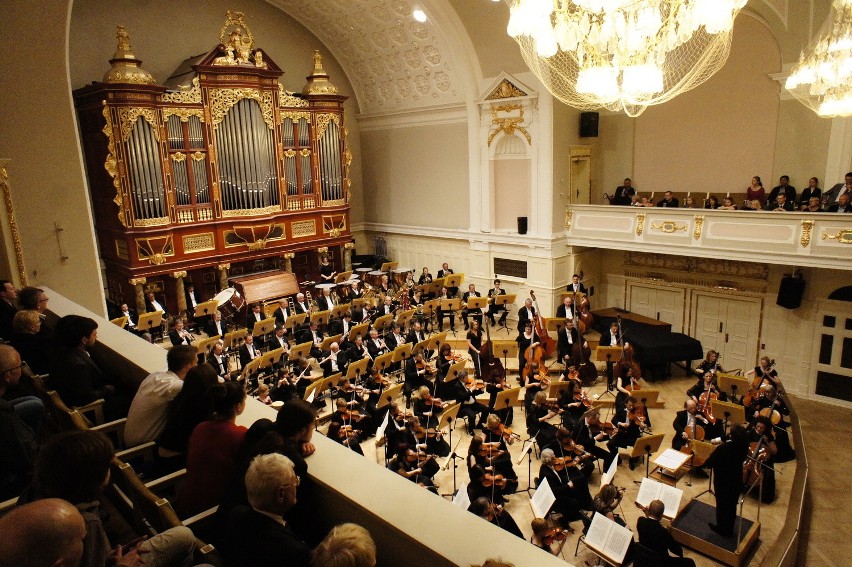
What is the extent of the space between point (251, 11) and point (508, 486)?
1429 centimetres

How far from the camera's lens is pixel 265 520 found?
2270 millimetres

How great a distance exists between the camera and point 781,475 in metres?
8.03

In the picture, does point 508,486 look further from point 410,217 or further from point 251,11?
point 251,11

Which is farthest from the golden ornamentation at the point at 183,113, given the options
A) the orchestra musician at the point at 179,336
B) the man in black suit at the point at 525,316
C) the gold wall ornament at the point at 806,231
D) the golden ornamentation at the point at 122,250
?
the gold wall ornament at the point at 806,231

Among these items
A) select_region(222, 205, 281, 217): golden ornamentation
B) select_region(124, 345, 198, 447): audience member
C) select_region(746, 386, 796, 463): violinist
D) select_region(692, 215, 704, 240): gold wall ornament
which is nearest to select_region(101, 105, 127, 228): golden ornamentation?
select_region(222, 205, 281, 217): golden ornamentation

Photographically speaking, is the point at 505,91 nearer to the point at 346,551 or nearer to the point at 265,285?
the point at 265,285

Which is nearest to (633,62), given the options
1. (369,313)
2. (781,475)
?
(781,475)

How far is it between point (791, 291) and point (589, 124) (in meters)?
5.74

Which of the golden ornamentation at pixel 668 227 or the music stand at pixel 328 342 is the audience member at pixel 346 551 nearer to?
the music stand at pixel 328 342

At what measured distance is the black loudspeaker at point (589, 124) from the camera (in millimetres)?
13500

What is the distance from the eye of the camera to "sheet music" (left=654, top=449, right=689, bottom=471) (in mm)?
6965

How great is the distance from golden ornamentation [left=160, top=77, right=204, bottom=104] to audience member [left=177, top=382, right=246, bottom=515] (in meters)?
11.5

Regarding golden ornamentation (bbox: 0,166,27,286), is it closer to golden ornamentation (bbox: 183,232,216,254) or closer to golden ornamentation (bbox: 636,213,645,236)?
golden ornamentation (bbox: 183,232,216,254)

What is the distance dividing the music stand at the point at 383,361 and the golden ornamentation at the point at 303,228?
6426 millimetres
